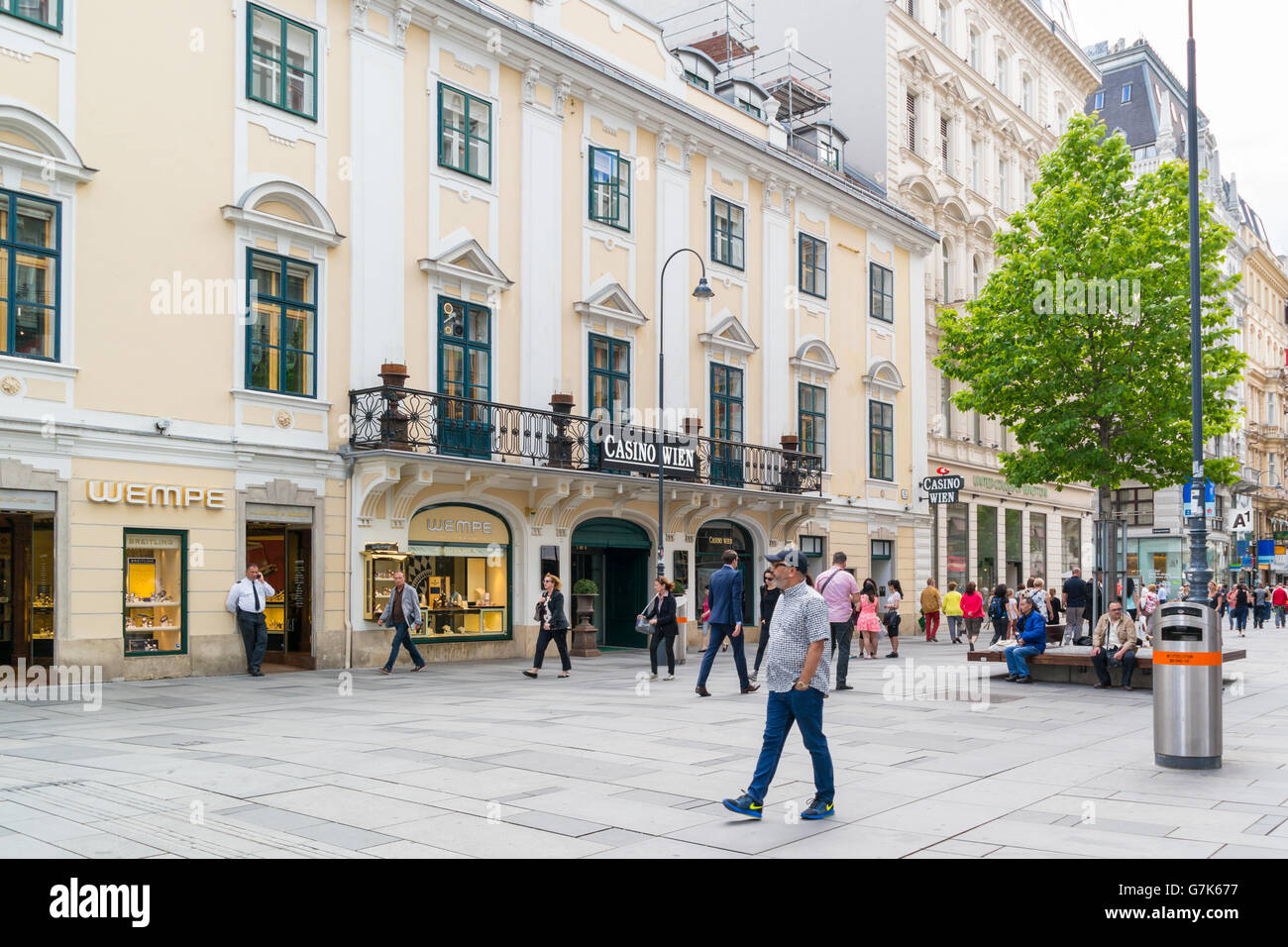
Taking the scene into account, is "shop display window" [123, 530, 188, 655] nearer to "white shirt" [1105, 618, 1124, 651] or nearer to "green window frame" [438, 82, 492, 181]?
"green window frame" [438, 82, 492, 181]

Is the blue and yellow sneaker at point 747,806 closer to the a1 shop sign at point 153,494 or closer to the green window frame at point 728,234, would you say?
the a1 shop sign at point 153,494

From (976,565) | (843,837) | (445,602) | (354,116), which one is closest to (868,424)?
(976,565)

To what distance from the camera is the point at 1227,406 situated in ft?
94.6

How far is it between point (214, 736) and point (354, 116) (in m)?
12.6

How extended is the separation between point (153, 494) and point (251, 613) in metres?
2.29

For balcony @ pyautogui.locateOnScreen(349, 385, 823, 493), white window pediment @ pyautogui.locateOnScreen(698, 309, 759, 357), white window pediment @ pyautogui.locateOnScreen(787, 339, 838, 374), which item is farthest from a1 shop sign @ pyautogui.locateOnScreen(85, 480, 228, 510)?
white window pediment @ pyautogui.locateOnScreen(787, 339, 838, 374)

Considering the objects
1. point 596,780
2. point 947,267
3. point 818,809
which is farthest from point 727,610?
point 947,267

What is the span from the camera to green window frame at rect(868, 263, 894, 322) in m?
34.5

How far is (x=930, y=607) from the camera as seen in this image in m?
31.3

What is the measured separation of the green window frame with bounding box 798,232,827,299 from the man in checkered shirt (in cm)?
2438

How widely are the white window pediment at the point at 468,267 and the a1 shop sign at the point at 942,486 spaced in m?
15.8

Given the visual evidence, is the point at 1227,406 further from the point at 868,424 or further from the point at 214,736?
the point at 214,736

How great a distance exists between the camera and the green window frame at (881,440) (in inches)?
1342
